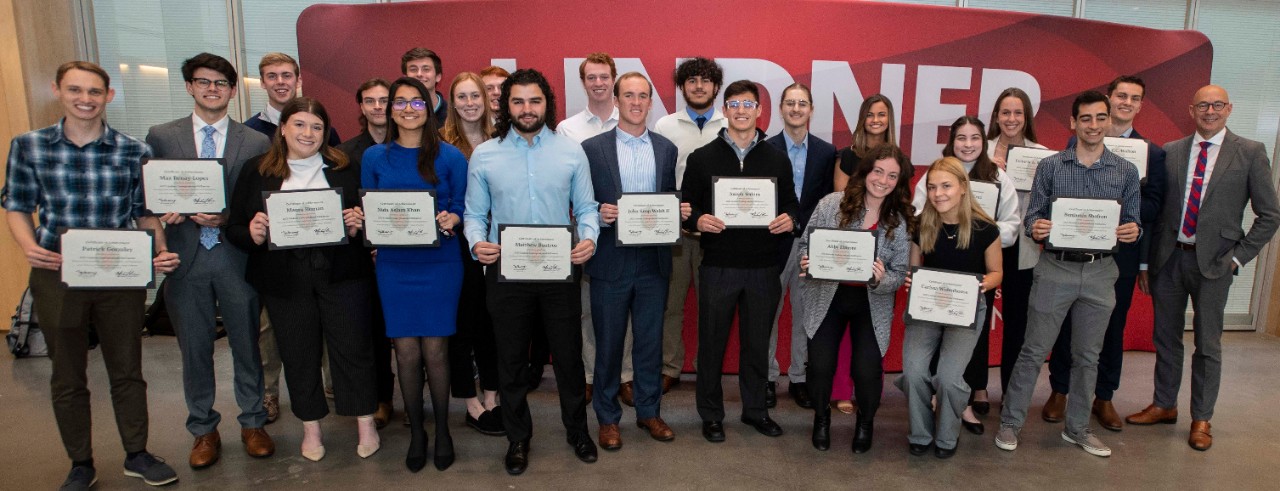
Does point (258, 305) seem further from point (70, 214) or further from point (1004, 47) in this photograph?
point (1004, 47)

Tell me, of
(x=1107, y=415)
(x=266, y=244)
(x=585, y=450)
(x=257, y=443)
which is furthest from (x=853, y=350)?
(x=257, y=443)

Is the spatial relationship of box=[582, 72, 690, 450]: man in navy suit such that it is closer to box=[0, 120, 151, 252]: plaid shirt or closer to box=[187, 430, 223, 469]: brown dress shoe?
box=[187, 430, 223, 469]: brown dress shoe

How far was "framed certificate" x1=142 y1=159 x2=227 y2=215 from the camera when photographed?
9.88 ft

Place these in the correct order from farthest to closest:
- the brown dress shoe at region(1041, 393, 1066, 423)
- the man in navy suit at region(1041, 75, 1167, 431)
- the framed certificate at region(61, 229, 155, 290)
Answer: the brown dress shoe at region(1041, 393, 1066, 423)
the man in navy suit at region(1041, 75, 1167, 431)
the framed certificate at region(61, 229, 155, 290)

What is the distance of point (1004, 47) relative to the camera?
494 cm

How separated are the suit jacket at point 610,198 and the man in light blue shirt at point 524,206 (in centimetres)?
15

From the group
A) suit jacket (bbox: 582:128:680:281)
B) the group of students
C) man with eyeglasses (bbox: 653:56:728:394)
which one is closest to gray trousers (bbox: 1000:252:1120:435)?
the group of students

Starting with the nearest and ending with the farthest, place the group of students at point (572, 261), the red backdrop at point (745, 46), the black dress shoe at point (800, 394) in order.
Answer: the group of students at point (572, 261)
the black dress shoe at point (800, 394)
the red backdrop at point (745, 46)

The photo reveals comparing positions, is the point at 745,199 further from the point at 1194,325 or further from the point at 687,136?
the point at 1194,325

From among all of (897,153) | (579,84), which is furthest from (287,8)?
(897,153)

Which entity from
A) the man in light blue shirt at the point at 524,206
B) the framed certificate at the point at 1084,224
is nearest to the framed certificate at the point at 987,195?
the framed certificate at the point at 1084,224

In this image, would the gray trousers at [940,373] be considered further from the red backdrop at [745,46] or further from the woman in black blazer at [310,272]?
the woman in black blazer at [310,272]

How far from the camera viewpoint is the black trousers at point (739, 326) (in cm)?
346

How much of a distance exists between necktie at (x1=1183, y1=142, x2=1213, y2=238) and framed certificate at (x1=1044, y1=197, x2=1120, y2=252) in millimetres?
714
